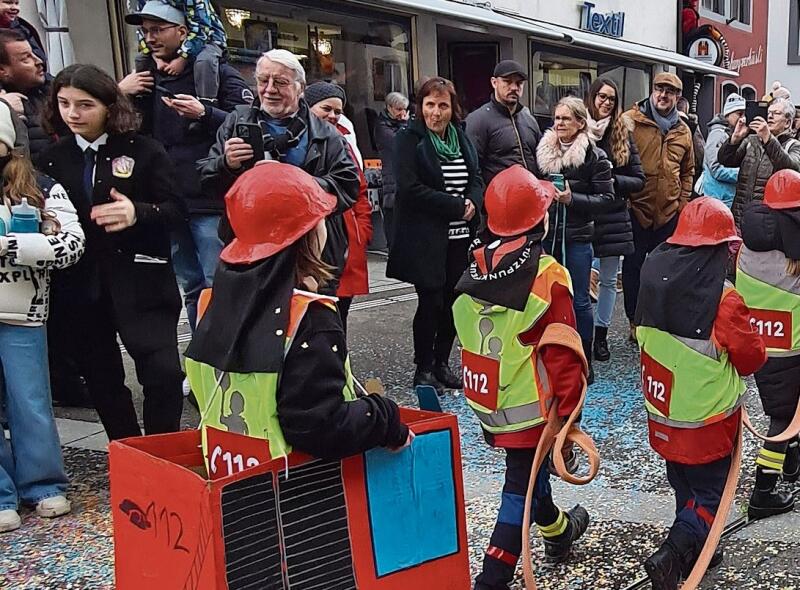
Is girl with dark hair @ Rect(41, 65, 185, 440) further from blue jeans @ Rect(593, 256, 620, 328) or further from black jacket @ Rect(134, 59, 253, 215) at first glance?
blue jeans @ Rect(593, 256, 620, 328)

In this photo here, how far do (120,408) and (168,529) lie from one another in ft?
6.97

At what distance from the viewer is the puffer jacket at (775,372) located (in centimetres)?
365

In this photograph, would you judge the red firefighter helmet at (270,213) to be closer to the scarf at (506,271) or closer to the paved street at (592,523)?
the scarf at (506,271)

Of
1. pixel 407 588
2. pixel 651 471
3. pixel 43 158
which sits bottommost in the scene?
pixel 651 471

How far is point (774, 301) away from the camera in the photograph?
146 inches

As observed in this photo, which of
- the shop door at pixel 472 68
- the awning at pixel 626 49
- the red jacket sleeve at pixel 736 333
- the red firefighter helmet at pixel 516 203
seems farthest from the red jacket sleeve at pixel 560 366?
the shop door at pixel 472 68

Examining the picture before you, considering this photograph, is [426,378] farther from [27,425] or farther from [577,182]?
[27,425]

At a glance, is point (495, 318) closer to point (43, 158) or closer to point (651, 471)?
point (651, 471)

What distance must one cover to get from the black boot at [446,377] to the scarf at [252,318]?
3.41 meters

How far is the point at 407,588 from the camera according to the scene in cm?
229

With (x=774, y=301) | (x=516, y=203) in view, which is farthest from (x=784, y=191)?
(x=516, y=203)

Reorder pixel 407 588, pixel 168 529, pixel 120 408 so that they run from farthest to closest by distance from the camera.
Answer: pixel 120 408, pixel 407 588, pixel 168 529

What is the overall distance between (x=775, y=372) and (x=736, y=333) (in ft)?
3.23

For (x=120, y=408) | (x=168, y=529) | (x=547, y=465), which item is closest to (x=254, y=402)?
(x=168, y=529)
